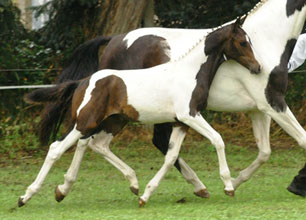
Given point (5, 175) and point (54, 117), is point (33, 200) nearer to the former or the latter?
point (54, 117)

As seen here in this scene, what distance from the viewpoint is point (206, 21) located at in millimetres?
13141

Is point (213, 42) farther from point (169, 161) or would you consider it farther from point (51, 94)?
point (51, 94)

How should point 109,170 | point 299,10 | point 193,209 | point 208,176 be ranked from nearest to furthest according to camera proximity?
point 193,209 → point 299,10 → point 208,176 → point 109,170

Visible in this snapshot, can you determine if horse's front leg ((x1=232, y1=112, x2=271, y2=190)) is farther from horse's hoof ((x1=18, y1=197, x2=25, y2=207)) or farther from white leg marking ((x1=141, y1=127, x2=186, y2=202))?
horse's hoof ((x1=18, y1=197, x2=25, y2=207))

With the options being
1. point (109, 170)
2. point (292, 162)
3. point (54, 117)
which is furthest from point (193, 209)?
point (292, 162)

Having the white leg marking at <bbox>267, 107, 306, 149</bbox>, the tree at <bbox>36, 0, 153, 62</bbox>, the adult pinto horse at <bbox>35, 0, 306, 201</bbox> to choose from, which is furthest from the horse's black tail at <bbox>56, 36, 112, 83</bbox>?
the tree at <bbox>36, 0, 153, 62</bbox>

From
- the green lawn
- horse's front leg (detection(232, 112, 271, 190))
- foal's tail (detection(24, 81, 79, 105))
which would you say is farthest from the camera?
horse's front leg (detection(232, 112, 271, 190))

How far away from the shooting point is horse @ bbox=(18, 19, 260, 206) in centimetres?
693

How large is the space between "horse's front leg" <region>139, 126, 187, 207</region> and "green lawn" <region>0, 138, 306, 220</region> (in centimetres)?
12

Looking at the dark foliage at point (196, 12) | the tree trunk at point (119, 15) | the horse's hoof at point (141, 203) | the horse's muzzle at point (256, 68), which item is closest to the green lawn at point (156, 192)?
the horse's hoof at point (141, 203)

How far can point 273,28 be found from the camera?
7.27 metres

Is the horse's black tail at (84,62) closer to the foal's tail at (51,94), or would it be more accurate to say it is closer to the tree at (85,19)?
the foal's tail at (51,94)

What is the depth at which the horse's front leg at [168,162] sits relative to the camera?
6.98 meters

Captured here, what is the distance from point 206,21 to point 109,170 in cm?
402
